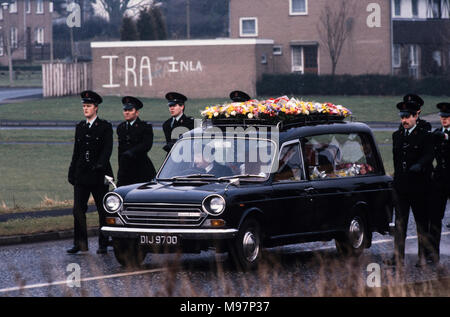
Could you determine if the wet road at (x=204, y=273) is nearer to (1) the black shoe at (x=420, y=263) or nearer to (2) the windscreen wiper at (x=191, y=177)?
(1) the black shoe at (x=420, y=263)

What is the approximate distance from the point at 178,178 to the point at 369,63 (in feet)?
180

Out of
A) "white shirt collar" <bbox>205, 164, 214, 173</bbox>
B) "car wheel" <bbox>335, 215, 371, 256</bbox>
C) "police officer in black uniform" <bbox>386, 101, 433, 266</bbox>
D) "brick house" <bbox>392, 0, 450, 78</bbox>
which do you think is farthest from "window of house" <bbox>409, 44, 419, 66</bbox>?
"white shirt collar" <bbox>205, 164, 214, 173</bbox>

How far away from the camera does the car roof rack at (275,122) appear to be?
1250 cm

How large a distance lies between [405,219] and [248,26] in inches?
2253

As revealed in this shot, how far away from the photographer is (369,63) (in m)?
65.8

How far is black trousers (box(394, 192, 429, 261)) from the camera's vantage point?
39.4ft

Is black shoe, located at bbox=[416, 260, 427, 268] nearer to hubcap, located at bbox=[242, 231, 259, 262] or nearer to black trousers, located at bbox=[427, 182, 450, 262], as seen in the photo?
black trousers, located at bbox=[427, 182, 450, 262]

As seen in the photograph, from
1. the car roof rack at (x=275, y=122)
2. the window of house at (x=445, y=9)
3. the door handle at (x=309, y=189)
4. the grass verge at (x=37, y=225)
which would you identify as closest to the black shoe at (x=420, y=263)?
the door handle at (x=309, y=189)

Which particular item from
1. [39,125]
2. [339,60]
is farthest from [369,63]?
[39,125]

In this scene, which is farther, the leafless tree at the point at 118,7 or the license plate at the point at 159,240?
the leafless tree at the point at 118,7

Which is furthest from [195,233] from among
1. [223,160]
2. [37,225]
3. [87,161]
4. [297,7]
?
[297,7]

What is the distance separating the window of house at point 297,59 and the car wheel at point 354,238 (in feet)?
181

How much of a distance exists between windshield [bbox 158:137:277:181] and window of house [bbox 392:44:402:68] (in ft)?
181
